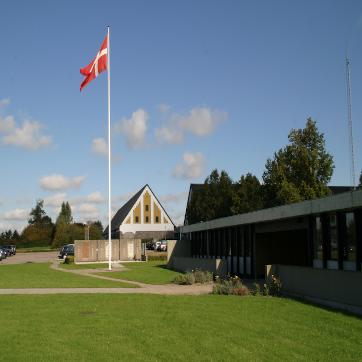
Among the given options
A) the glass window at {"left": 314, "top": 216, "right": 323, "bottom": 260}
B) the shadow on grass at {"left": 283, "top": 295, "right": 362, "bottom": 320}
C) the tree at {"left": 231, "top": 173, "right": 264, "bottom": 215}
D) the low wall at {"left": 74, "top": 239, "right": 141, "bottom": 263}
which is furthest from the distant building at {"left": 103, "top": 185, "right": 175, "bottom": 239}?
the shadow on grass at {"left": 283, "top": 295, "right": 362, "bottom": 320}

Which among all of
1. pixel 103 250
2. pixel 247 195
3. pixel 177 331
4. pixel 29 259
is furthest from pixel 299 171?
pixel 29 259

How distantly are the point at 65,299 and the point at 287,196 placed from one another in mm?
20731

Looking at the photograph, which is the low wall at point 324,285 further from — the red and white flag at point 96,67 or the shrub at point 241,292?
the red and white flag at point 96,67

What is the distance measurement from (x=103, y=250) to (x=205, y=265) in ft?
70.5

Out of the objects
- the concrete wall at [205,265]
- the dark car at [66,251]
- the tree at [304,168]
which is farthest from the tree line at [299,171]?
the dark car at [66,251]

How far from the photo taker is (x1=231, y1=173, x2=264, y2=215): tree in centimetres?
4188

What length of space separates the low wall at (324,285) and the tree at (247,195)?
87.3 feet

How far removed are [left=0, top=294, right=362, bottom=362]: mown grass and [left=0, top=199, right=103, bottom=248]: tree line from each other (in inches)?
1440

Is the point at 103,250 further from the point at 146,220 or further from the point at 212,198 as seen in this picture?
the point at 146,220

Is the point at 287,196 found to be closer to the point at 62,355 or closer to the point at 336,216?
the point at 336,216

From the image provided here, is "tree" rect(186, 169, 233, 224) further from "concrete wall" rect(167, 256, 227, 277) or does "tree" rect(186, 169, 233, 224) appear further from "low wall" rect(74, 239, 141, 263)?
"concrete wall" rect(167, 256, 227, 277)

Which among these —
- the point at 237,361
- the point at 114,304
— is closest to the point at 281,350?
the point at 237,361

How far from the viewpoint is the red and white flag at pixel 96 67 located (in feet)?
94.6

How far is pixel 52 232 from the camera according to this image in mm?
100938
